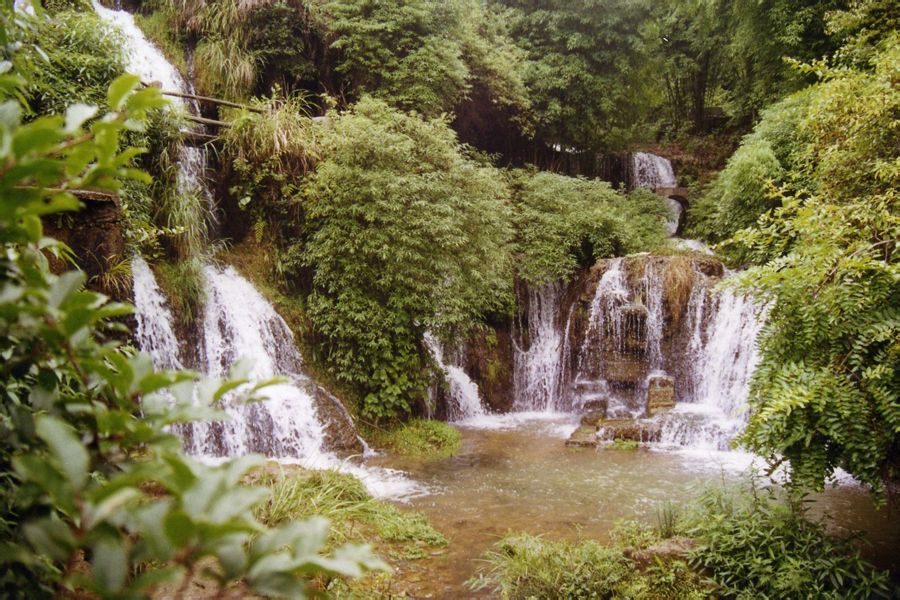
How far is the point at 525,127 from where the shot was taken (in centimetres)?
1432

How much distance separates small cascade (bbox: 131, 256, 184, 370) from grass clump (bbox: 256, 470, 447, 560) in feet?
9.50

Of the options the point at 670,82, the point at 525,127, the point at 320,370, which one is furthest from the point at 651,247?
the point at 670,82

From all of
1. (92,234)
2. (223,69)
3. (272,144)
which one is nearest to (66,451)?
(92,234)

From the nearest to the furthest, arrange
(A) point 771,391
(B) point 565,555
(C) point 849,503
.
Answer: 1. (A) point 771,391
2. (B) point 565,555
3. (C) point 849,503

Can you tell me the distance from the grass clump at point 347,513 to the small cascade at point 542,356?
249 inches

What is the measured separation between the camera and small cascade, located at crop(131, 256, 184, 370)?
685 cm

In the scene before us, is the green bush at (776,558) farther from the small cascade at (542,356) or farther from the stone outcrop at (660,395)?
the small cascade at (542,356)

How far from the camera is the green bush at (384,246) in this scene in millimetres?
8062

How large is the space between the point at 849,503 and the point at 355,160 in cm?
775

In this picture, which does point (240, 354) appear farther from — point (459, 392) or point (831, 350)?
point (831, 350)

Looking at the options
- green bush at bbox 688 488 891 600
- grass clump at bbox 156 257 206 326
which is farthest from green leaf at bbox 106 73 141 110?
grass clump at bbox 156 257 206 326

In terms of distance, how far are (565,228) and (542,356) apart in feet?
9.46

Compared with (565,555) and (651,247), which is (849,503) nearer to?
(565,555)

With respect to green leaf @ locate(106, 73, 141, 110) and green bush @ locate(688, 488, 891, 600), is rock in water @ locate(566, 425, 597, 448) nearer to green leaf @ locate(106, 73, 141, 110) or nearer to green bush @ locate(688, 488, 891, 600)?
green bush @ locate(688, 488, 891, 600)
